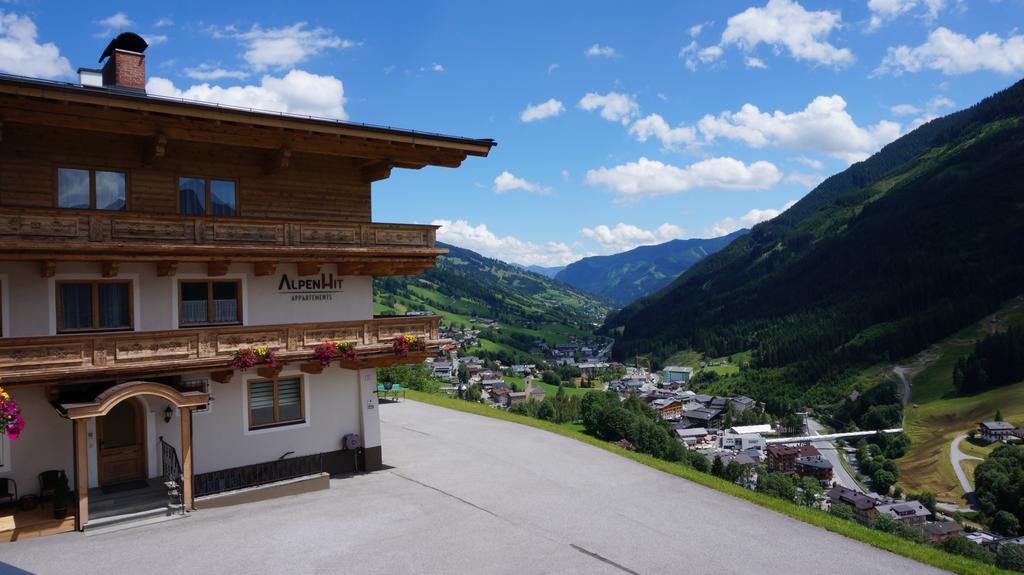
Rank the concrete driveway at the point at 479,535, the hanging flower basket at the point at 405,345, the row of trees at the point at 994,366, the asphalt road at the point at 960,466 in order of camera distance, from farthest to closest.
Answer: the row of trees at the point at 994,366
the asphalt road at the point at 960,466
the hanging flower basket at the point at 405,345
the concrete driveway at the point at 479,535

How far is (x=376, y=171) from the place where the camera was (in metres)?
22.5

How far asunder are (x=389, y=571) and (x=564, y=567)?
3.61 meters

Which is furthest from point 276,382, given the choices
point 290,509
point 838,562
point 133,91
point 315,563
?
point 838,562

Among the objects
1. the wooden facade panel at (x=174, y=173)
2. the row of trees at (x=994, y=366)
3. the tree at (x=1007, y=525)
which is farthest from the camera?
the row of trees at (x=994, y=366)

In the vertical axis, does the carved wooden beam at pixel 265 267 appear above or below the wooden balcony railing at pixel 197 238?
below

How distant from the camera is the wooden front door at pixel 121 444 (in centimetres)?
1784

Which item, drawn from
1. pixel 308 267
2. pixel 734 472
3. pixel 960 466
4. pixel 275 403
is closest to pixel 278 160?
pixel 308 267

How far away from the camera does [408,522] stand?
16.7 meters

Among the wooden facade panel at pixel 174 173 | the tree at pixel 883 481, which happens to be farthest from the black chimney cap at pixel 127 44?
the tree at pixel 883 481

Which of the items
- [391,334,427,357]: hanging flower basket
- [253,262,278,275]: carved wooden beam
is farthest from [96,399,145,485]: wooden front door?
[391,334,427,357]: hanging flower basket

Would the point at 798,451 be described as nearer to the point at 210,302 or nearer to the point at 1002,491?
the point at 1002,491

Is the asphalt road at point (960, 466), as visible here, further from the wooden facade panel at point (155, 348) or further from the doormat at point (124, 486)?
the wooden facade panel at point (155, 348)

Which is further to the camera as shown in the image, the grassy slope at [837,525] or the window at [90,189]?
the window at [90,189]

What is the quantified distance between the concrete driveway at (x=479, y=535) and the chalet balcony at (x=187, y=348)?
3.80 meters
